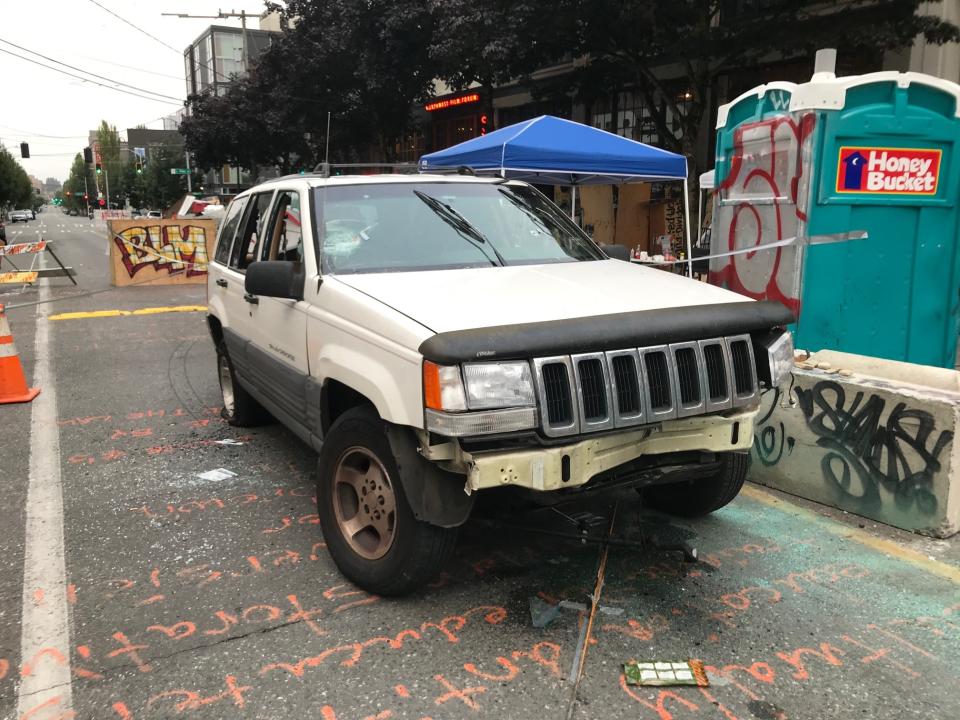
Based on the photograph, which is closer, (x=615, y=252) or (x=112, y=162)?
(x=615, y=252)

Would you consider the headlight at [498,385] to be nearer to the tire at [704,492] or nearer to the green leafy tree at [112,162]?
the tire at [704,492]

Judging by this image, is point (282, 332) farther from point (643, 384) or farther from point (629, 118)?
point (629, 118)

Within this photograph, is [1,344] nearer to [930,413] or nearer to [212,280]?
[212,280]

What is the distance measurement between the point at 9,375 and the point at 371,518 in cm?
525

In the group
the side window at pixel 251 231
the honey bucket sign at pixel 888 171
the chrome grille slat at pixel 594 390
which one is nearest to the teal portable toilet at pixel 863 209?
the honey bucket sign at pixel 888 171

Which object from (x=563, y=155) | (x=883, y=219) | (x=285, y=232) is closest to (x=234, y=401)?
(x=285, y=232)

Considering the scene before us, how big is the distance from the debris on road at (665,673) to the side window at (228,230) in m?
4.24

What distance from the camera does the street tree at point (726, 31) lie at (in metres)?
10.9

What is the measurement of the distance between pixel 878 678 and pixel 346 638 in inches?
80.9

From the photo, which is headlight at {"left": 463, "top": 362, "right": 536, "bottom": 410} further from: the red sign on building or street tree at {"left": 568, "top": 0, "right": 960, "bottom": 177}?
the red sign on building

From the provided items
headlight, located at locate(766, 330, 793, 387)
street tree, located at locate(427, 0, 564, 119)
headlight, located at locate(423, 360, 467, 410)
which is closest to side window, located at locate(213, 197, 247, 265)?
headlight, located at locate(423, 360, 467, 410)

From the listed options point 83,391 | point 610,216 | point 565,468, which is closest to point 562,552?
point 565,468

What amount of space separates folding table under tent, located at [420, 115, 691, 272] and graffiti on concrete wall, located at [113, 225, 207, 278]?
10.6 metres

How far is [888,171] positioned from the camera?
18.0 ft
